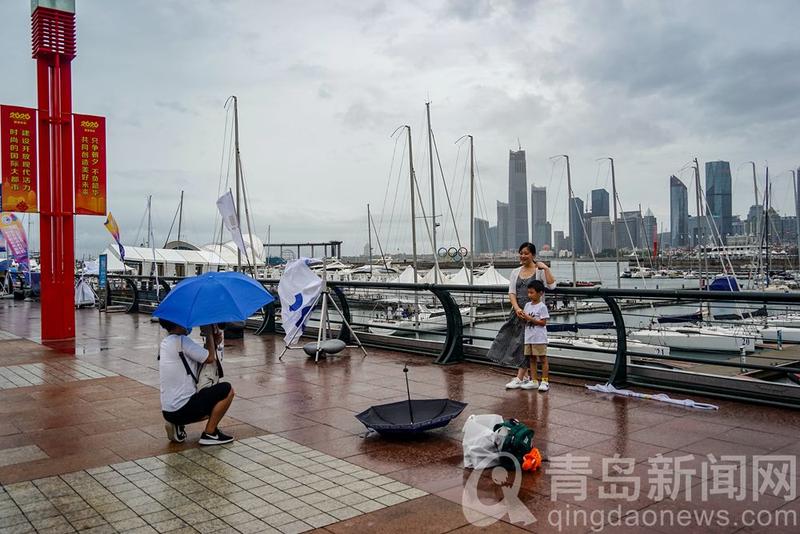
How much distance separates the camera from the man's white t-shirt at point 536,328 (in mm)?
7934

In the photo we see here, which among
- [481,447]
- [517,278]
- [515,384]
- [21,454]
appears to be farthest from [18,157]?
[481,447]

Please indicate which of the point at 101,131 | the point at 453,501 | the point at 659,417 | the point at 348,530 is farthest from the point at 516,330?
the point at 101,131

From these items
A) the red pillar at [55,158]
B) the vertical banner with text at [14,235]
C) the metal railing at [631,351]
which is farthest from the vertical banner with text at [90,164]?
the vertical banner with text at [14,235]

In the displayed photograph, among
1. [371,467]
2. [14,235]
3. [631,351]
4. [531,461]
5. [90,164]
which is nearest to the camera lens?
[531,461]

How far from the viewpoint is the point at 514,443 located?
511 cm

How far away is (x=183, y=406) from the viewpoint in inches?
229

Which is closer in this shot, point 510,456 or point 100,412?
point 510,456

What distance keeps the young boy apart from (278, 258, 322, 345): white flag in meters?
4.67

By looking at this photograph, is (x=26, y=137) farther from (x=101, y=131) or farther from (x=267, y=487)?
(x=267, y=487)

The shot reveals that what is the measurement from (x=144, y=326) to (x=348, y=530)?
50.6 ft

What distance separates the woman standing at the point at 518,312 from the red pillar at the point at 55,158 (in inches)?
427

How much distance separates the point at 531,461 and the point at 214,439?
2900 millimetres

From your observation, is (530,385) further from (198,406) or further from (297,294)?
(297,294)

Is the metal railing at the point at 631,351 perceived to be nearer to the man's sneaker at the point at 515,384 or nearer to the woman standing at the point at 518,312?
the woman standing at the point at 518,312
